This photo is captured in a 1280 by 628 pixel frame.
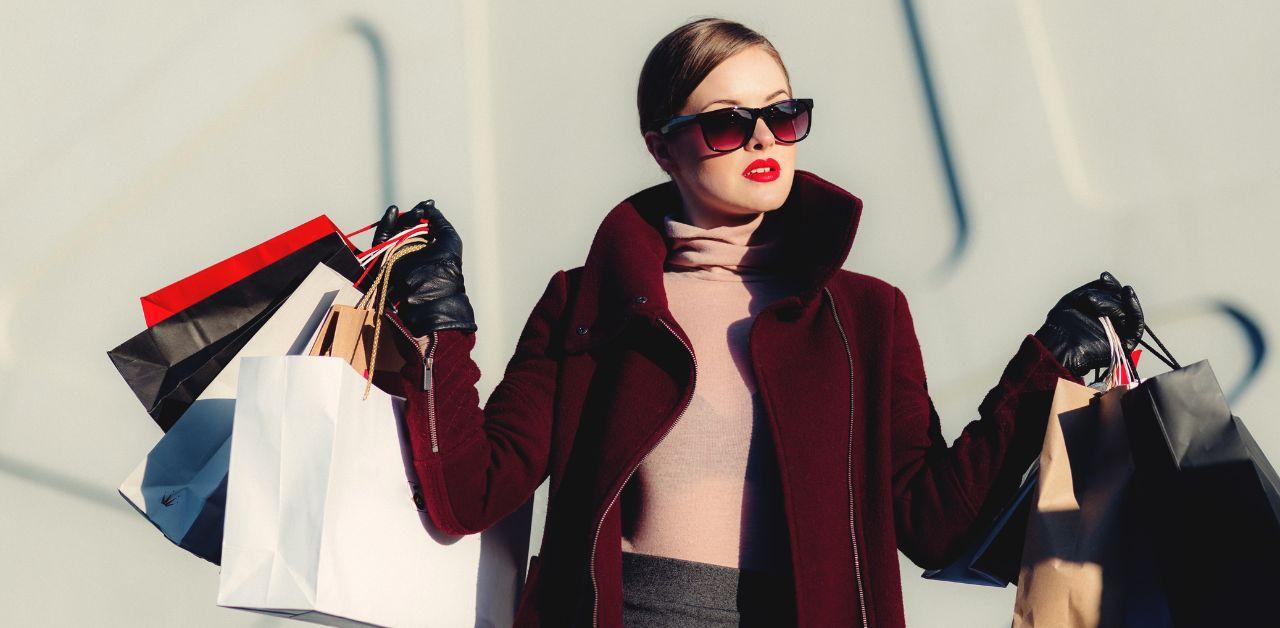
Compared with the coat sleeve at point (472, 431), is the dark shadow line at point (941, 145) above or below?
above

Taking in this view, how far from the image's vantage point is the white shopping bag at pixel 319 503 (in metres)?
1.38

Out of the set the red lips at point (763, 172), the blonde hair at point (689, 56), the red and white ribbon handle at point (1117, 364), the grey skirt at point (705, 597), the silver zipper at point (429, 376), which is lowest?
the grey skirt at point (705, 597)

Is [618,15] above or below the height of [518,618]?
above

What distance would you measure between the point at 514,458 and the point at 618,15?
1222mm

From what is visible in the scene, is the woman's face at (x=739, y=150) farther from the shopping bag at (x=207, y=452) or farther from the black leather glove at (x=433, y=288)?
the shopping bag at (x=207, y=452)

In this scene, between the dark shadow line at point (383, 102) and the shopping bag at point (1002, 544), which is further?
the dark shadow line at point (383, 102)

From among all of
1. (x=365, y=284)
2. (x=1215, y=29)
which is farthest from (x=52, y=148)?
(x=1215, y=29)

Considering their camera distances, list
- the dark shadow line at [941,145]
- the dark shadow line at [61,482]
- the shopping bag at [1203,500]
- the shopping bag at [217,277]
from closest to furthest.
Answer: the shopping bag at [1203,500]
the shopping bag at [217,277]
the dark shadow line at [941,145]
the dark shadow line at [61,482]

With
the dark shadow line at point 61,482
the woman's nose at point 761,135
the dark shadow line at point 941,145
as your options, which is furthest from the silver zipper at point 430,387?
the dark shadow line at point 61,482

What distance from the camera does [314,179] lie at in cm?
247

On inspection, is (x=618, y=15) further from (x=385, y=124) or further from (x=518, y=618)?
(x=518, y=618)

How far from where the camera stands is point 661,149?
171 centimetres

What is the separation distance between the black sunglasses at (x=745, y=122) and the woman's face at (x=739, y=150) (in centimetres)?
1

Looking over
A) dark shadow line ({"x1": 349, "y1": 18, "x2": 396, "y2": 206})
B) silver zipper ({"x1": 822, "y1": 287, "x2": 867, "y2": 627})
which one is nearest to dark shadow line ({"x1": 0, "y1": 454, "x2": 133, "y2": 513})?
dark shadow line ({"x1": 349, "y1": 18, "x2": 396, "y2": 206})
